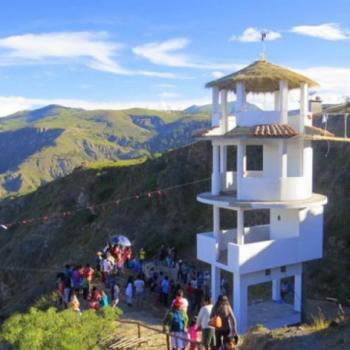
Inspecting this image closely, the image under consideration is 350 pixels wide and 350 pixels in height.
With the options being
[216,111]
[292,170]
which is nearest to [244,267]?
[292,170]

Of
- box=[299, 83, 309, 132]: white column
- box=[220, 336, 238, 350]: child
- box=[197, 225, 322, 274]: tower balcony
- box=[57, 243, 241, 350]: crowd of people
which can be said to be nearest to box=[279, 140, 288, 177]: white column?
box=[299, 83, 309, 132]: white column

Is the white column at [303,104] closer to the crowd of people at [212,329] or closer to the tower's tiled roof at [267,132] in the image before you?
the tower's tiled roof at [267,132]

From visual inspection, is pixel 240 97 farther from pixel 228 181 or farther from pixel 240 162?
pixel 228 181

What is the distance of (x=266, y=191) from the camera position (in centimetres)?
1931

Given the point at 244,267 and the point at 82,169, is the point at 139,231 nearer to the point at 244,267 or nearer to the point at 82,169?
the point at 82,169

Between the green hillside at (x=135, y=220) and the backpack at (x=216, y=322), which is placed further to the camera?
the green hillside at (x=135, y=220)

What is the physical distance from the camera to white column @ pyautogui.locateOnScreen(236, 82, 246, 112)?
65.3 feet

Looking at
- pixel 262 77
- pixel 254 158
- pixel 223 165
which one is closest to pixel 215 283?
pixel 223 165

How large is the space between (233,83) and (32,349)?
11.4 meters

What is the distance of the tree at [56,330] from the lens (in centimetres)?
1348

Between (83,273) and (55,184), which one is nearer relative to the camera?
(83,273)

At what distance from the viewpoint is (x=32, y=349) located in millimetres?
13273

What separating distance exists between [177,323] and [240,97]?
880 cm

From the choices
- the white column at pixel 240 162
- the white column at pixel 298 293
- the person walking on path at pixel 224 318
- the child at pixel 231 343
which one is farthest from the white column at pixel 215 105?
the child at pixel 231 343
